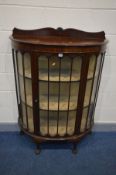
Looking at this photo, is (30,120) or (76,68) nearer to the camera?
(76,68)

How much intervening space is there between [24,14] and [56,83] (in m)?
0.58

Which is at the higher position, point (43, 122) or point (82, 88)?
point (82, 88)

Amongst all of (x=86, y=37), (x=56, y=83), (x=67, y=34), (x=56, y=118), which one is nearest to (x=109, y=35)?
(x=86, y=37)

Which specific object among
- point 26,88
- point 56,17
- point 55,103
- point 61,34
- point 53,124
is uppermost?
point 56,17

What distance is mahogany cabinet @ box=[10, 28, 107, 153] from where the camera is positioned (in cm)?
133

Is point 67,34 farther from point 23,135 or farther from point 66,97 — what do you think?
point 23,135

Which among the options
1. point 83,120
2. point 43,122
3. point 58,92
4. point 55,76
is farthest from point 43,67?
point 83,120

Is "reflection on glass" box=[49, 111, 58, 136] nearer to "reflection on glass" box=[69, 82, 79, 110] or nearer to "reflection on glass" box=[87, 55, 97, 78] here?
"reflection on glass" box=[69, 82, 79, 110]

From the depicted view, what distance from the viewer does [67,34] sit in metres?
1.56

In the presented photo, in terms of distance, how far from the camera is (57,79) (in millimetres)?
1438

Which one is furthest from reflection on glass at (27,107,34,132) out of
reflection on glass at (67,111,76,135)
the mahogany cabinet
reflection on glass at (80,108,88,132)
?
reflection on glass at (80,108,88,132)

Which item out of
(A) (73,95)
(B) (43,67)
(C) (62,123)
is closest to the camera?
(B) (43,67)

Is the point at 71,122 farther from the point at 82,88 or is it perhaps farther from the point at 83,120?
the point at 82,88

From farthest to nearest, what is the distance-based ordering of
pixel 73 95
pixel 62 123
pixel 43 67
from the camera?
pixel 62 123 → pixel 73 95 → pixel 43 67
